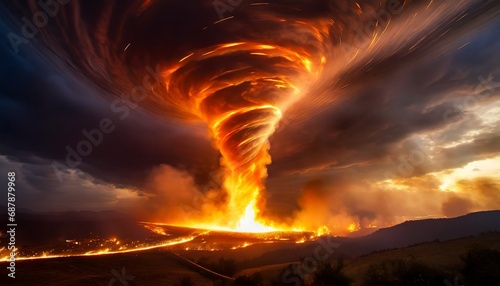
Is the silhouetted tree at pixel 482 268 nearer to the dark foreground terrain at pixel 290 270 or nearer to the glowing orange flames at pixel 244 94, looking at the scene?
the dark foreground terrain at pixel 290 270

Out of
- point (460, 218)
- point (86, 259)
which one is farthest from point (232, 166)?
point (460, 218)

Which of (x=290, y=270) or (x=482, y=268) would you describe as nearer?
(x=482, y=268)

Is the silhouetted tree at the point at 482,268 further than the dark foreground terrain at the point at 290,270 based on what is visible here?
No

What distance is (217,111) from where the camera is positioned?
1286 inches

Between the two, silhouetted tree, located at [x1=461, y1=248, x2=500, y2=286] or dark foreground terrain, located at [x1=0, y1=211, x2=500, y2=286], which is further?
dark foreground terrain, located at [x1=0, y1=211, x2=500, y2=286]

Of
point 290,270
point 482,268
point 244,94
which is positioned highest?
point 244,94

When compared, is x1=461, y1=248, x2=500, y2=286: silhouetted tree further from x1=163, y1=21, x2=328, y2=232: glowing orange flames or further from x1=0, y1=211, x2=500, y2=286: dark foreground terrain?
x1=163, y1=21, x2=328, y2=232: glowing orange flames

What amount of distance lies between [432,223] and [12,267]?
4031 inches

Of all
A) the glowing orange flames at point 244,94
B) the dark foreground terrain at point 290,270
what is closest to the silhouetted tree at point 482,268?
the dark foreground terrain at point 290,270

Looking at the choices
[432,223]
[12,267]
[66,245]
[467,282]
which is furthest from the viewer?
[432,223]

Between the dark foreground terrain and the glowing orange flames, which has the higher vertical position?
the glowing orange flames

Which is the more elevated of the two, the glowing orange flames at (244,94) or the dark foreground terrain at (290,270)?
the glowing orange flames at (244,94)

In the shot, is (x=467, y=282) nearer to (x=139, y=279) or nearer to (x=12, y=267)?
(x=139, y=279)

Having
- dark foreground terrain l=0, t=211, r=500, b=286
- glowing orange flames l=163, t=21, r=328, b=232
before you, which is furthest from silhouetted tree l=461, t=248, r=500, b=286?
glowing orange flames l=163, t=21, r=328, b=232
